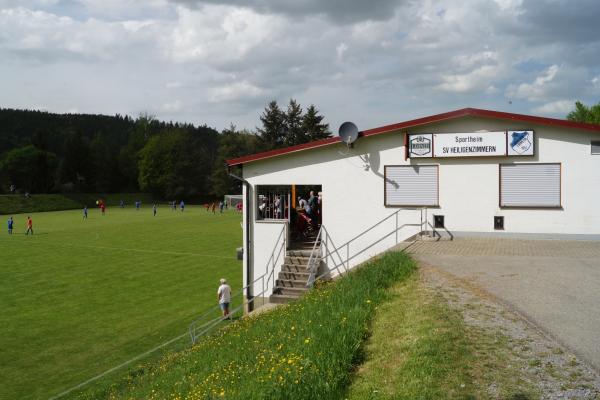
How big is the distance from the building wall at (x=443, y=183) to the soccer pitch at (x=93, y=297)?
4574 millimetres

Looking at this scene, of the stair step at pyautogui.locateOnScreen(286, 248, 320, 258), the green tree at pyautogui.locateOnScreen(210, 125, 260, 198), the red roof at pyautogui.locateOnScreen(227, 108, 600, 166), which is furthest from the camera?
the green tree at pyautogui.locateOnScreen(210, 125, 260, 198)

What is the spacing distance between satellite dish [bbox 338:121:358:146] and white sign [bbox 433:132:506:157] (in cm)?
256

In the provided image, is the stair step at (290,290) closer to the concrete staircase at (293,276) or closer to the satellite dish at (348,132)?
the concrete staircase at (293,276)

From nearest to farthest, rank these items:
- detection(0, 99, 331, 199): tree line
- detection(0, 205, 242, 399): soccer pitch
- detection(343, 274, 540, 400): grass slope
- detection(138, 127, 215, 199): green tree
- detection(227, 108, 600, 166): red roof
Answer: detection(343, 274, 540, 400): grass slope, detection(0, 205, 242, 399): soccer pitch, detection(227, 108, 600, 166): red roof, detection(0, 99, 331, 199): tree line, detection(138, 127, 215, 199): green tree

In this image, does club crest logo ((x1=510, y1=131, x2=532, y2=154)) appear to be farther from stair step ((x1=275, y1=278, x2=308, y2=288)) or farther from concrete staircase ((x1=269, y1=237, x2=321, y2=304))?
stair step ((x1=275, y1=278, x2=308, y2=288))

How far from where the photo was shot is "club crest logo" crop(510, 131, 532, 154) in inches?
658

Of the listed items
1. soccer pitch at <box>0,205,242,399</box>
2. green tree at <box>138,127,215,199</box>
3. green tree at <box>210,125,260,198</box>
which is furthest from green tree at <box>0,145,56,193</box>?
soccer pitch at <box>0,205,242,399</box>

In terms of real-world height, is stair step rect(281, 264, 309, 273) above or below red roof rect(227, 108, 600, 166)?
below

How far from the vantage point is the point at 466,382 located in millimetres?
6043

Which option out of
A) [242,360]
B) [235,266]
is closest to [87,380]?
[242,360]

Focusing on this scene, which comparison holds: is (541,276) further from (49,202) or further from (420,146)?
(49,202)

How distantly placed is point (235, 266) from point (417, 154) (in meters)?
12.9

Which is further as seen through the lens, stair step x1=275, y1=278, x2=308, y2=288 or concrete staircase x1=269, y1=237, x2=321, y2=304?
stair step x1=275, y1=278, x2=308, y2=288

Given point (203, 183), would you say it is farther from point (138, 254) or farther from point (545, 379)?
point (545, 379)
